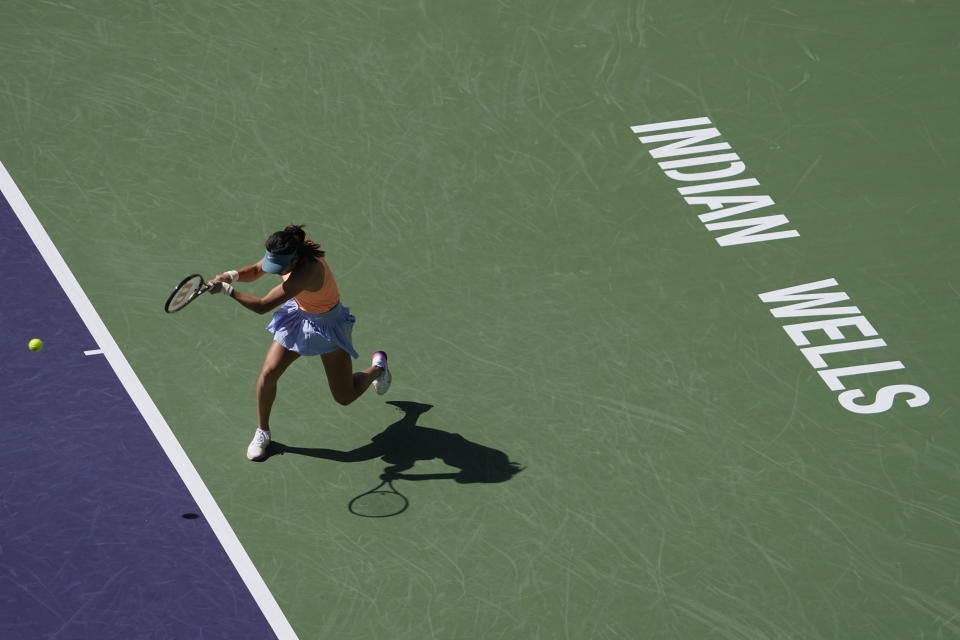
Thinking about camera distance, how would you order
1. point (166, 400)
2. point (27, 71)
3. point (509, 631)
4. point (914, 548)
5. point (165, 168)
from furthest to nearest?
point (27, 71)
point (165, 168)
point (166, 400)
point (914, 548)
point (509, 631)

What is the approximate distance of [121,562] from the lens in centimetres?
1098

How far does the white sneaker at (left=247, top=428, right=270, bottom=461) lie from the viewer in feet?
39.0

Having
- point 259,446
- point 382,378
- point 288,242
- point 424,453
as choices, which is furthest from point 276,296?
point 424,453

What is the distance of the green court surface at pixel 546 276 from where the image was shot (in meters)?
11.2

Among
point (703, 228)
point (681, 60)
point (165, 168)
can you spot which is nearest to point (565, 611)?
point (703, 228)

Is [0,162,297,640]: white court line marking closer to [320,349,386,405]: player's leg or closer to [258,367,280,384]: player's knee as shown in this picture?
[258,367,280,384]: player's knee


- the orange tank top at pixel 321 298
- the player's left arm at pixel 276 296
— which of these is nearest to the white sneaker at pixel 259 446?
the orange tank top at pixel 321 298

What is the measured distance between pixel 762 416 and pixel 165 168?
20.8 ft

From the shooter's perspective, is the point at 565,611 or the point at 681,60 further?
the point at 681,60

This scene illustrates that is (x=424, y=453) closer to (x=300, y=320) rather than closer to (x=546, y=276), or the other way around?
(x=300, y=320)

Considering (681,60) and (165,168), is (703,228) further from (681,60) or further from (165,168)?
(165,168)

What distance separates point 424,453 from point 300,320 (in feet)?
4.82

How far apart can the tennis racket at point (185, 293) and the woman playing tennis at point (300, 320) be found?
1.00 feet

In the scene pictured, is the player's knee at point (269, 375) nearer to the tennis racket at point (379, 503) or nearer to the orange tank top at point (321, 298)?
the orange tank top at point (321, 298)
